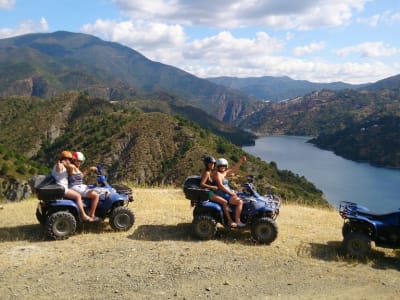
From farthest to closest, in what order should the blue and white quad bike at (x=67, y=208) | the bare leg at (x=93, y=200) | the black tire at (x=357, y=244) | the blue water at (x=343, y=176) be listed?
the blue water at (x=343, y=176) → the bare leg at (x=93, y=200) → the blue and white quad bike at (x=67, y=208) → the black tire at (x=357, y=244)

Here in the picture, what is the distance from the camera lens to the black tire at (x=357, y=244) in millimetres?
7676

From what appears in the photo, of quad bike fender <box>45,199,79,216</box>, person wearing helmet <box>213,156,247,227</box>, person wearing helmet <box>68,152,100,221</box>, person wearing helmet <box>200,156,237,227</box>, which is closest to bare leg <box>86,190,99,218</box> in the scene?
person wearing helmet <box>68,152,100,221</box>

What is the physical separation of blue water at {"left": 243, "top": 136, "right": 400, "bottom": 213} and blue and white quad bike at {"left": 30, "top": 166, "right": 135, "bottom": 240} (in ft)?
242

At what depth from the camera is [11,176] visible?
3628cm

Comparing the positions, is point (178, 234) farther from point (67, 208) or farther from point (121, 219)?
point (67, 208)

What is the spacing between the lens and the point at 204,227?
27.5 feet

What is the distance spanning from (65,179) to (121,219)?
1.50 meters

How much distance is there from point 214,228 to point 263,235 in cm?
103

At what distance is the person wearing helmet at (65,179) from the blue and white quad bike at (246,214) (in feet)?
7.41

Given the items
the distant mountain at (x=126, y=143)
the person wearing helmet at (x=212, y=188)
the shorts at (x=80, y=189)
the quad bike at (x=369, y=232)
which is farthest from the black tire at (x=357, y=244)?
the distant mountain at (x=126, y=143)

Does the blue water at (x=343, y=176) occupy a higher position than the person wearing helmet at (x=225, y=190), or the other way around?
the person wearing helmet at (x=225, y=190)

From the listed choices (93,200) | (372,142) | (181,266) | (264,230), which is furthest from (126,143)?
(372,142)

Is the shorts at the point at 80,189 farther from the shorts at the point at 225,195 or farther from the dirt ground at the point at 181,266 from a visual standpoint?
the shorts at the point at 225,195

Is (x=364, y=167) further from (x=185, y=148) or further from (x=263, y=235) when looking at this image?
(x=263, y=235)
